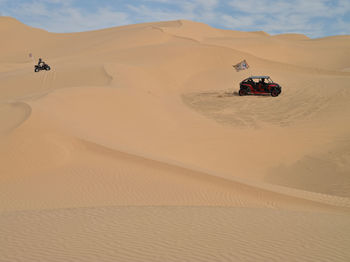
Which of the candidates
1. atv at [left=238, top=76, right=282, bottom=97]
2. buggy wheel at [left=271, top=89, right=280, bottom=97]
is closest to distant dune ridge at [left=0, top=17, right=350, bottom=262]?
atv at [left=238, top=76, right=282, bottom=97]

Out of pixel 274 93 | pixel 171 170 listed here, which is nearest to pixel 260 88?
pixel 274 93

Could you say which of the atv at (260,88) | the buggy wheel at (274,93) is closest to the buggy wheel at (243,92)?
the atv at (260,88)

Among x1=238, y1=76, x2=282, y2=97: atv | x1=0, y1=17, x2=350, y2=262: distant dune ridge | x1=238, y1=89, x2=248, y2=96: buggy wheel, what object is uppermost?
Answer: x1=238, y1=76, x2=282, y2=97: atv

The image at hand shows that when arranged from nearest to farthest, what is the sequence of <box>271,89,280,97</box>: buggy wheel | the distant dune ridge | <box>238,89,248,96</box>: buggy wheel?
1. the distant dune ridge
2. <box>271,89,280,97</box>: buggy wheel
3. <box>238,89,248,96</box>: buggy wheel

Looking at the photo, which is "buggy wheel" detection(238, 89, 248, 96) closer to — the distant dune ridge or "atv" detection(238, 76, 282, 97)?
"atv" detection(238, 76, 282, 97)

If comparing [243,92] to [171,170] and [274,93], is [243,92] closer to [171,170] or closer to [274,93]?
[274,93]

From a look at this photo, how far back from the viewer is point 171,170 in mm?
8617

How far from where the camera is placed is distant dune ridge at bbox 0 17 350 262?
461cm

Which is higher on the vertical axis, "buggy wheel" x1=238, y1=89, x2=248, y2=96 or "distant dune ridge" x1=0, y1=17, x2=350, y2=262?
"buggy wheel" x1=238, y1=89, x2=248, y2=96

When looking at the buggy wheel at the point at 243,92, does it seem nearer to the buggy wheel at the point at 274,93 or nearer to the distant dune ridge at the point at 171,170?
the distant dune ridge at the point at 171,170

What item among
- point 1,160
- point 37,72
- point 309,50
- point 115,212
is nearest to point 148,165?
point 115,212

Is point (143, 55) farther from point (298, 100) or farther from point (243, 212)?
point (243, 212)

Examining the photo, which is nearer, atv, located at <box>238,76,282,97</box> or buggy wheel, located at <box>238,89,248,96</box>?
atv, located at <box>238,76,282,97</box>

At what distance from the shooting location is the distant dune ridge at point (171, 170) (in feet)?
15.1
